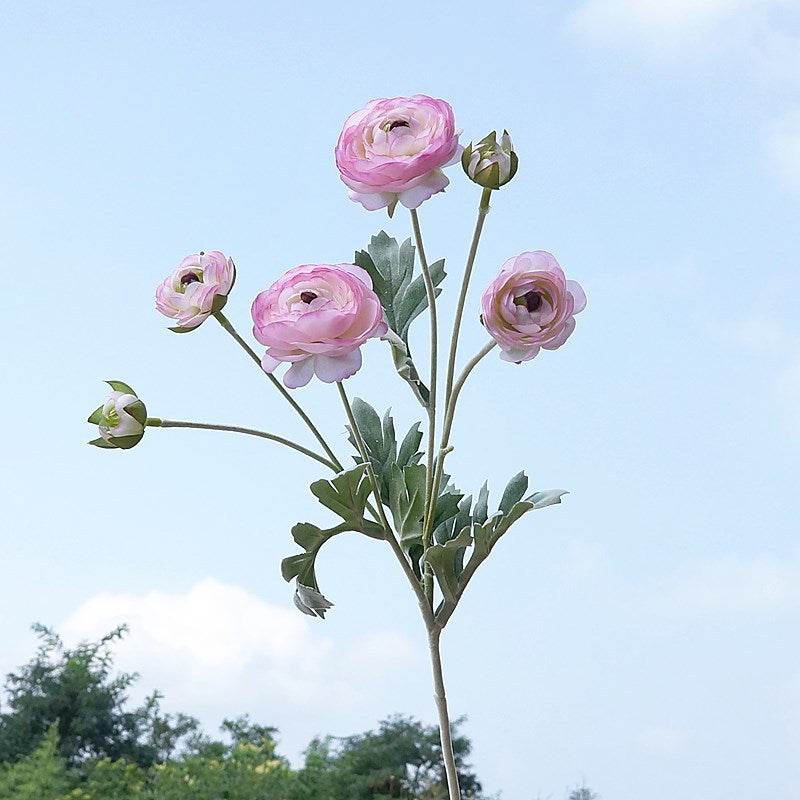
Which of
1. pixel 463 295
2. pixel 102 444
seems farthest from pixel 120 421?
pixel 463 295

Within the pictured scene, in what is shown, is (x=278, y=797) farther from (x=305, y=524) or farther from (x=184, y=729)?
(x=305, y=524)

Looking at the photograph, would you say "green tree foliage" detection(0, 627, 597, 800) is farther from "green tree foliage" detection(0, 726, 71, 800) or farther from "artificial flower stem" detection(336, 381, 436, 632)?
"artificial flower stem" detection(336, 381, 436, 632)

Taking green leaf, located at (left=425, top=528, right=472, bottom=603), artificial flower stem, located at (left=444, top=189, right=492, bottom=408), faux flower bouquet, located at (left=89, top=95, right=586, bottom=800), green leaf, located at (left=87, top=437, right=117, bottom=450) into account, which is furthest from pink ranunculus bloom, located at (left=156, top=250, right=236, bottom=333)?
green leaf, located at (left=425, top=528, right=472, bottom=603)

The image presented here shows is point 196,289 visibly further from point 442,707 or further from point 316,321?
point 442,707

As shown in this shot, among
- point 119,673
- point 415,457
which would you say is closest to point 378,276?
point 415,457

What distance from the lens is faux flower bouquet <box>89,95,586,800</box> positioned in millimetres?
1076

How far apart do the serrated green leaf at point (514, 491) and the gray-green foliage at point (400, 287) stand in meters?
0.14

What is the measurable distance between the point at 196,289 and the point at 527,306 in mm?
356

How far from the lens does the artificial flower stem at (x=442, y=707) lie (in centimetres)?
115

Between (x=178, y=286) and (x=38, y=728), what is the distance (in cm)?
202

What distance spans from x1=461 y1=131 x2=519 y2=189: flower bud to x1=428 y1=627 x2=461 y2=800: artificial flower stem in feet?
1.60

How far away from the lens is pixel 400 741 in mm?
2656

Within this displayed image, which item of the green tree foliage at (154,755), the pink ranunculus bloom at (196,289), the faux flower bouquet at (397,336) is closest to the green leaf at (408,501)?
the faux flower bouquet at (397,336)

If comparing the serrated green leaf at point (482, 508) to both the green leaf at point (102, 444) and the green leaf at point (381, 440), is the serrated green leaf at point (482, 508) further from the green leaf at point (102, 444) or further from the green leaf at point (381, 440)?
the green leaf at point (102, 444)
